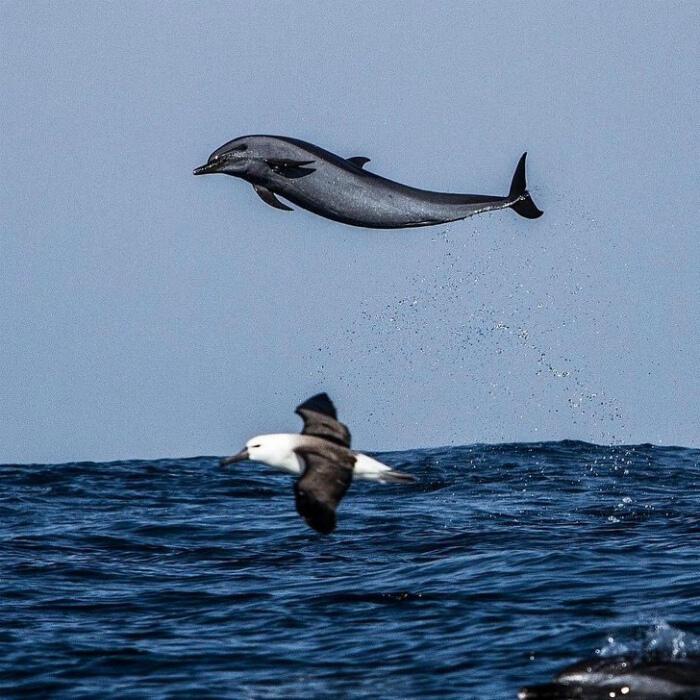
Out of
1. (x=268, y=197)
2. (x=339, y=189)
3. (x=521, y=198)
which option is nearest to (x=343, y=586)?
(x=268, y=197)

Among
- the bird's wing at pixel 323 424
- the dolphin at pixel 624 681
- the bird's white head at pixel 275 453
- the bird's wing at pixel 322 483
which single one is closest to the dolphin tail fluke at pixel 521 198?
the bird's wing at pixel 323 424

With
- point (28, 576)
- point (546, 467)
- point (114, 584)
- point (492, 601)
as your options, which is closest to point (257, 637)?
point (492, 601)

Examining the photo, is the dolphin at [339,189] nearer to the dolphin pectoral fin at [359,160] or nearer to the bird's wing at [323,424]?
the dolphin pectoral fin at [359,160]

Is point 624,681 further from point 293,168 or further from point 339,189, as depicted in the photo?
point 293,168

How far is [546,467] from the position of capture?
3750 centimetres

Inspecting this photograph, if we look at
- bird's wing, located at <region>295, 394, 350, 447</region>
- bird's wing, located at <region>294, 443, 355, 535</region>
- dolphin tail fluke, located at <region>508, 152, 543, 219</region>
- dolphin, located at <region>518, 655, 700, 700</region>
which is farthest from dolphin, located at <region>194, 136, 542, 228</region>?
dolphin, located at <region>518, 655, 700, 700</region>

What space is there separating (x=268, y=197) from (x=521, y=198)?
2144mm

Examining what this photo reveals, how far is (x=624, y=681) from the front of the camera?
13078 mm

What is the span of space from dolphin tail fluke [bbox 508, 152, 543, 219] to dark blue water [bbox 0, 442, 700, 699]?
4.99 m

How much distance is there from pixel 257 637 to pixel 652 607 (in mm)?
4814

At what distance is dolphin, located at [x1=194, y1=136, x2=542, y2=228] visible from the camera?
1215 centimetres

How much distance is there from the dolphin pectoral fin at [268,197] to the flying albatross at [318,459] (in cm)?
174

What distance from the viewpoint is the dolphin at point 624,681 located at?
12.9 meters

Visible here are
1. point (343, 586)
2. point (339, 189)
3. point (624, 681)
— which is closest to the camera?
point (339, 189)
